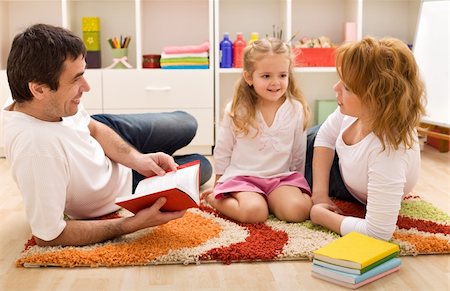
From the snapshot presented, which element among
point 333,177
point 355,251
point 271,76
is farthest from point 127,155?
point 355,251

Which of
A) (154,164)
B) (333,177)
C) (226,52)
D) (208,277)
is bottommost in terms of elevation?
(208,277)

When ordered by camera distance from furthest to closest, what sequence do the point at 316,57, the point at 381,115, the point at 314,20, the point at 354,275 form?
1. the point at 314,20
2. the point at 316,57
3. the point at 381,115
4. the point at 354,275

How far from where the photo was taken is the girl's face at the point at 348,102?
6.19 ft

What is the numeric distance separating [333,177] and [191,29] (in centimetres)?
175

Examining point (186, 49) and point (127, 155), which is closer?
point (127, 155)

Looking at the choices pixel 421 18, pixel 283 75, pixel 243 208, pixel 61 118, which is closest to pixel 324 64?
pixel 421 18

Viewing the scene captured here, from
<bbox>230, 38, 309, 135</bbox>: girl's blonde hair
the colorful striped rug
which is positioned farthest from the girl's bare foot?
<bbox>230, 38, 309, 135</bbox>: girl's blonde hair

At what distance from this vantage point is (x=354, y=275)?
1557 millimetres

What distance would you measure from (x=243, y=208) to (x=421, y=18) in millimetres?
1969

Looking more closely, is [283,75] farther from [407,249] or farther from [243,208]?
[407,249]

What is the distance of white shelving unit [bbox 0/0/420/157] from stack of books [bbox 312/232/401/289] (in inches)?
73.0

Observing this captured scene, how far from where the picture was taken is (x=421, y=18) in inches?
139

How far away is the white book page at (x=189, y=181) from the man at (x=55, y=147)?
0.08 m

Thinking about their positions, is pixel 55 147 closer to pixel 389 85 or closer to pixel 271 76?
pixel 271 76
